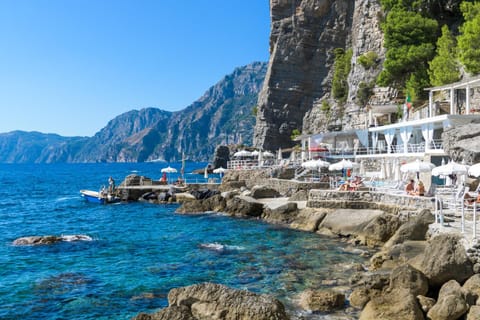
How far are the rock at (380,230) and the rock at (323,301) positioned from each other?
8.25m

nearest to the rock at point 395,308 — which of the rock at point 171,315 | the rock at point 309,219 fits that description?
the rock at point 171,315

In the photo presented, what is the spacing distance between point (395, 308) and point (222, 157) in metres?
91.4

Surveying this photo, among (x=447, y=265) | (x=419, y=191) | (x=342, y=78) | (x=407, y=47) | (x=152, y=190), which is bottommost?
(x=152, y=190)

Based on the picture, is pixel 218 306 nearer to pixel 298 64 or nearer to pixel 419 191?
pixel 419 191

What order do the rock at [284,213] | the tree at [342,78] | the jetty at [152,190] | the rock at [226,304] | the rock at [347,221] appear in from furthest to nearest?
1. the tree at [342,78]
2. the jetty at [152,190]
3. the rock at [284,213]
4. the rock at [347,221]
5. the rock at [226,304]

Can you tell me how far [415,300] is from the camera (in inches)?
415

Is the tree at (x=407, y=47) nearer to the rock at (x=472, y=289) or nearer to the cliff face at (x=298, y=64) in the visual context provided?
the cliff face at (x=298, y=64)

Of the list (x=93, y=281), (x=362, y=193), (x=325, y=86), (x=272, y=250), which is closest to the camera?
(x=93, y=281)

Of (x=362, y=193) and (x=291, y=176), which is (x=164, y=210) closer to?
(x=291, y=176)

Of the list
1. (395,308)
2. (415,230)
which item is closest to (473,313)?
(395,308)

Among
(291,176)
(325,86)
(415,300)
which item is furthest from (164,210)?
(325,86)

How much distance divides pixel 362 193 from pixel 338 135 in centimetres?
2384

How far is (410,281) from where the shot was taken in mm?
11656

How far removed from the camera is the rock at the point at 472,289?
10617 millimetres
